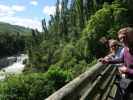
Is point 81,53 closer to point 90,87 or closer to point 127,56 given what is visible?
point 90,87

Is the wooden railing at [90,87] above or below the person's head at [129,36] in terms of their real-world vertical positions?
below

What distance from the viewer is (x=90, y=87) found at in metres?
7.18

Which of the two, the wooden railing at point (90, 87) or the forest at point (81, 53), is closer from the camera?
the wooden railing at point (90, 87)

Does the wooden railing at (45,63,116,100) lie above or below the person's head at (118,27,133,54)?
below

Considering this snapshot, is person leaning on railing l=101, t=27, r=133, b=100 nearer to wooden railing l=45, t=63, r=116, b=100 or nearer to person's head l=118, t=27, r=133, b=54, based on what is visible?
person's head l=118, t=27, r=133, b=54

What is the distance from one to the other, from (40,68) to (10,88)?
1953 inches

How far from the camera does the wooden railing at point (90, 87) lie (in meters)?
5.22

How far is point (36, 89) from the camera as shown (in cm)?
5012

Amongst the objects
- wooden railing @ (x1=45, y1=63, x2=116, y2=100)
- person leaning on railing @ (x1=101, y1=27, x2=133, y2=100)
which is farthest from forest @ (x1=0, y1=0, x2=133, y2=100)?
person leaning on railing @ (x1=101, y1=27, x2=133, y2=100)

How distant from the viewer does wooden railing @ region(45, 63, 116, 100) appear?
5.22 m

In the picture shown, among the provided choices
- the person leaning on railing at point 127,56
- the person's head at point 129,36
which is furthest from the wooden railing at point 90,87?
the person's head at point 129,36

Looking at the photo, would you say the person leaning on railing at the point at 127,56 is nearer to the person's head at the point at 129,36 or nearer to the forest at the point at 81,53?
the person's head at the point at 129,36

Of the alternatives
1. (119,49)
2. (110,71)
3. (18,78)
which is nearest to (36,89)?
(18,78)

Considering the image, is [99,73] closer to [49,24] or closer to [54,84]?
[54,84]
